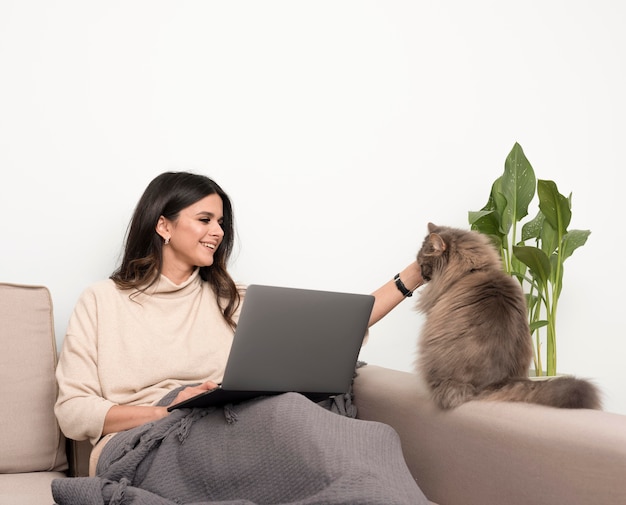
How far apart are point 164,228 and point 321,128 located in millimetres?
861

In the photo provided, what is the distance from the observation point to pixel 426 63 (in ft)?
9.52

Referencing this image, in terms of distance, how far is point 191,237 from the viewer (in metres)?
2.10

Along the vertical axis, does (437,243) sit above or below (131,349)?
above

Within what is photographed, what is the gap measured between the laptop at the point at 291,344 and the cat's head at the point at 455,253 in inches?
11.7

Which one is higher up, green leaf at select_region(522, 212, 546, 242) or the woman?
green leaf at select_region(522, 212, 546, 242)

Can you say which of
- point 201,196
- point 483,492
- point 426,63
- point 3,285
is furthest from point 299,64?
point 483,492

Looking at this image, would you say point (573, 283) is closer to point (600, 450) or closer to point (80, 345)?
point (600, 450)

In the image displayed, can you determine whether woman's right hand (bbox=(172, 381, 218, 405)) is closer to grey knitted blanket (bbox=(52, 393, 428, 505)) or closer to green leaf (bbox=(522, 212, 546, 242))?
grey knitted blanket (bbox=(52, 393, 428, 505))

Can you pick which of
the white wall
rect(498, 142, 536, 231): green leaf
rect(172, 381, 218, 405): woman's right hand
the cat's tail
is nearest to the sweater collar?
the white wall

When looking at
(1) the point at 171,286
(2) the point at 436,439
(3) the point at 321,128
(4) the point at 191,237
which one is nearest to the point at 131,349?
→ (1) the point at 171,286

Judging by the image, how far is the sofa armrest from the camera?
1258 mm

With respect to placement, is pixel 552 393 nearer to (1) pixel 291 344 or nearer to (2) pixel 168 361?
(1) pixel 291 344

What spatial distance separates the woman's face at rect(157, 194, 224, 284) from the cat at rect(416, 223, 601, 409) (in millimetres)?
731

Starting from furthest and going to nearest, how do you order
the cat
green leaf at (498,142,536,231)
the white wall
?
green leaf at (498,142,536,231) → the white wall → the cat
